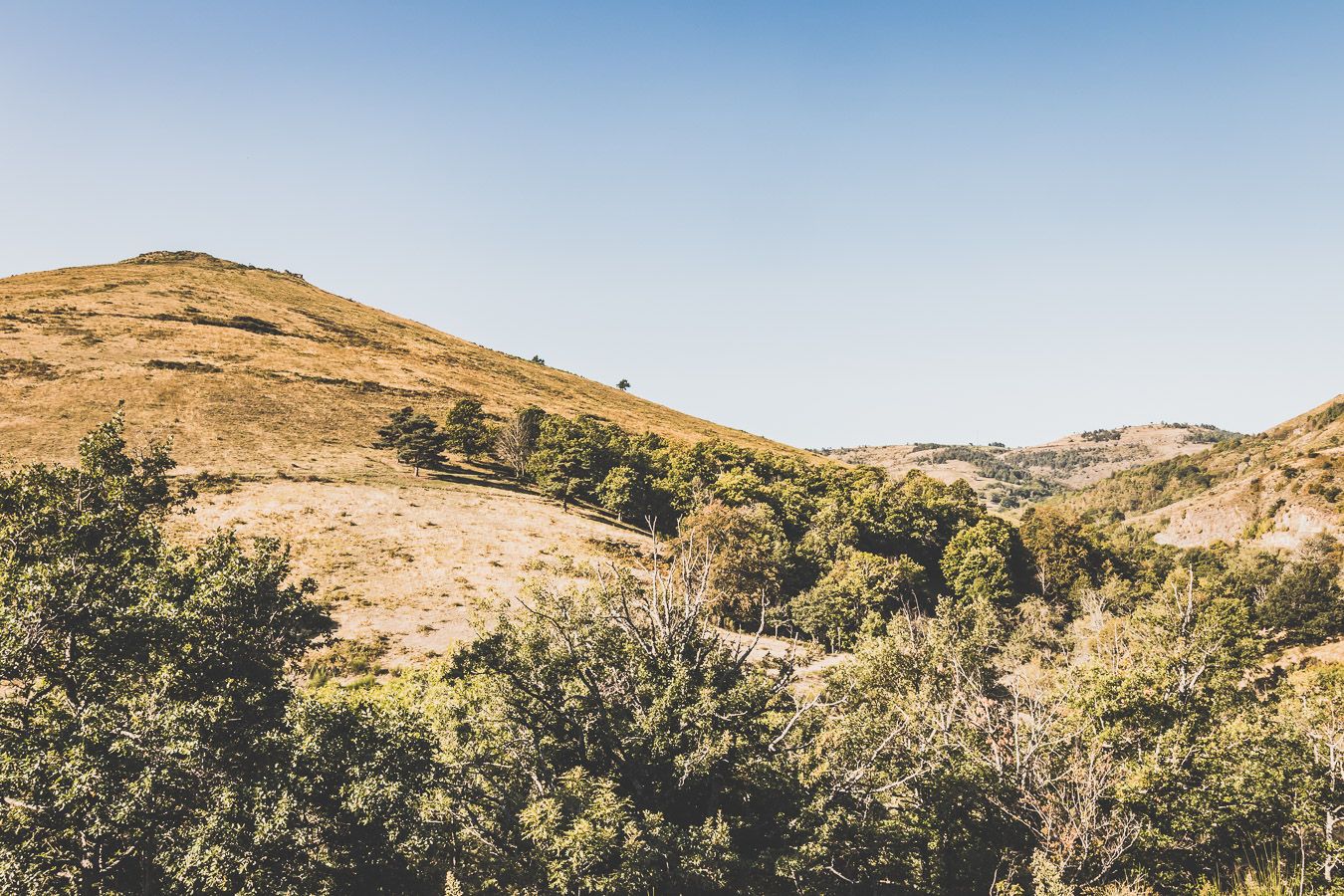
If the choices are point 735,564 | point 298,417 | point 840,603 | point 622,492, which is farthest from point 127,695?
A: point 298,417

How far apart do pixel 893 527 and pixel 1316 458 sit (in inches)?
4683

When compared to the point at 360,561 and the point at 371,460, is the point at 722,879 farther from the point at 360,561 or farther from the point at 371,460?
the point at 371,460

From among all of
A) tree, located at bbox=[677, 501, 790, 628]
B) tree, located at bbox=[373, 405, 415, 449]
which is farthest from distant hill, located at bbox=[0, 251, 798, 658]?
tree, located at bbox=[677, 501, 790, 628]

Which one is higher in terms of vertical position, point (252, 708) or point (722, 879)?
point (252, 708)

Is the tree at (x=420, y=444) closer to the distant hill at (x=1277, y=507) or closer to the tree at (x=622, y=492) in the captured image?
the tree at (x=622, y=492)

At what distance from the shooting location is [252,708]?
53.8ft

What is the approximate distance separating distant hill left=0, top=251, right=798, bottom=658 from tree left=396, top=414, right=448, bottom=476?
241cm

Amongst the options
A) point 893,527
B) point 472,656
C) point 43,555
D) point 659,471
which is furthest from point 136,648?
point 893,527

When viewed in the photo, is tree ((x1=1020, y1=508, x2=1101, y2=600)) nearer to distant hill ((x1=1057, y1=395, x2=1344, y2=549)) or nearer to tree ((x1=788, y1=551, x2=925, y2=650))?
tree ((x1=788, y1=551, x2=925, y2=650))

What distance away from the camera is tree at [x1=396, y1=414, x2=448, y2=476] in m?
80.8

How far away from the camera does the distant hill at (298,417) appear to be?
174 feet

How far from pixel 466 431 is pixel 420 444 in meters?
12.2

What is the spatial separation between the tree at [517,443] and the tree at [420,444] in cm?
865

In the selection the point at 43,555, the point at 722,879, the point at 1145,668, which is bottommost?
the point at 722,879
